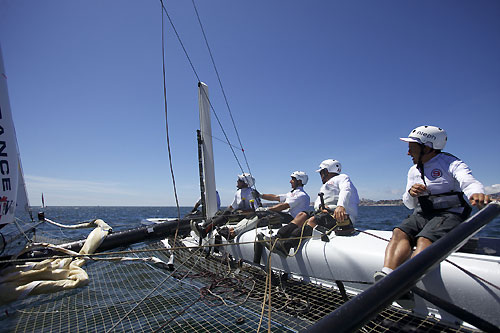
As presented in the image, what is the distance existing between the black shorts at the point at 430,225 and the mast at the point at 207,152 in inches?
176

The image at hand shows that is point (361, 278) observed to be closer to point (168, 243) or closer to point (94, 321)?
point (94, 321)

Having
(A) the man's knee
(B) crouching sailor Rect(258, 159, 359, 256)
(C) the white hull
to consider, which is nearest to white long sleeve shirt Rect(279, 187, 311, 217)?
(B) crouching sailor Rect(258, 159, 359, 256)

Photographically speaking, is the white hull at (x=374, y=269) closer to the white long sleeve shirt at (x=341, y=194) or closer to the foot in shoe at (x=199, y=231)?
the white long sleeve shirt at (x=341, y=194)

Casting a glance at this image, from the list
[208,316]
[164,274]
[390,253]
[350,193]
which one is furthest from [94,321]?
[350,193]

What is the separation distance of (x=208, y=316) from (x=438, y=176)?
3317 millimetres

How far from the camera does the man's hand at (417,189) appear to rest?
2.69 meters

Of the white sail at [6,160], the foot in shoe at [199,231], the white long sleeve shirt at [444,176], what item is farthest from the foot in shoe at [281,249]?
the white sail at [6,160]

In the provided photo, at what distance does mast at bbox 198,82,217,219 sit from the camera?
6355 millimetres

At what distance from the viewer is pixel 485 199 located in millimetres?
2049

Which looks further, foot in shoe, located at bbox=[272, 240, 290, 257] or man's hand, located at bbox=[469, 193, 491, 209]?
foot in shoe, located at bbox=[272, 240, 290, 257]

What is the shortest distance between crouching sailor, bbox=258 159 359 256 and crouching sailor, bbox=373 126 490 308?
3.71 ft

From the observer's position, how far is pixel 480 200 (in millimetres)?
2064

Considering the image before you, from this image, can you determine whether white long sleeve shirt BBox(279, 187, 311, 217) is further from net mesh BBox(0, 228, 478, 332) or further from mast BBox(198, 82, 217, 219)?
mast BBox(198, 82, 217, 219)

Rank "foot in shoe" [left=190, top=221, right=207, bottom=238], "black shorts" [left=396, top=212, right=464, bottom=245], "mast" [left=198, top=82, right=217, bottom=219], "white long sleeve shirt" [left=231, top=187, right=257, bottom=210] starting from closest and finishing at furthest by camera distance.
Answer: "black shorts" [left=396, top=212, right=464, bottom=245], "foot in shoe" [left=190, top=221, right=207, bottom=238], "mast" [left=198, top=82, right=217, bottom=219], "white long sleeve shirt" [left=231, top=187, right=257, bottom=210]
